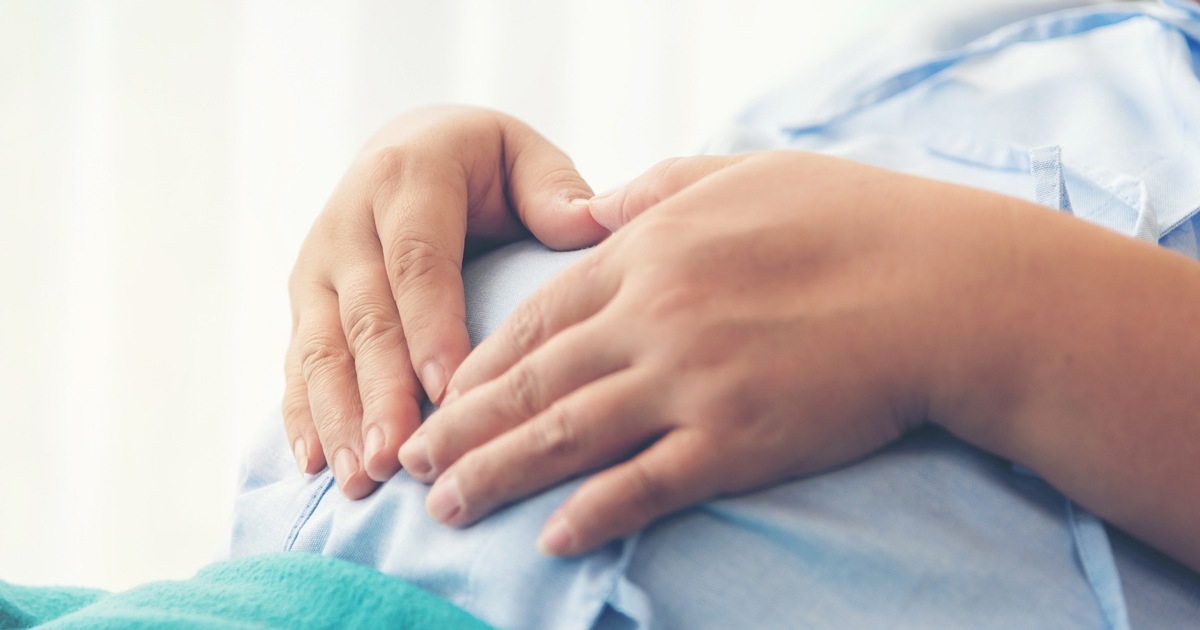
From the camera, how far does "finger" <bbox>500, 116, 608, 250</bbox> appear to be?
559 millimetres

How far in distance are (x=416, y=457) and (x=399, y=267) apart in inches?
6.9

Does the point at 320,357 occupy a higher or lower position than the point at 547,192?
lower

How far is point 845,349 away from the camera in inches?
14.8

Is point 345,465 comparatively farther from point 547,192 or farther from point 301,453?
point 547,192

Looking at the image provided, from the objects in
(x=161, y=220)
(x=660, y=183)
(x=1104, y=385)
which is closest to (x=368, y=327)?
(x=660, y=183)

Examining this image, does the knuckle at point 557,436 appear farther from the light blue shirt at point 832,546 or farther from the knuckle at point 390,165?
the knuckle at point 390,165

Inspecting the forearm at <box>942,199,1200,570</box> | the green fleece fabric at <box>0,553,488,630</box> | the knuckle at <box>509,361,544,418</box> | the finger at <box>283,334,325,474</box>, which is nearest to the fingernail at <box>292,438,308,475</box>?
the finger at <box>283,334,325,474</box>

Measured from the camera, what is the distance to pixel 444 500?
402mm

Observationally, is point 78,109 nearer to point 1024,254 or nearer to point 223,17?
point 223,17

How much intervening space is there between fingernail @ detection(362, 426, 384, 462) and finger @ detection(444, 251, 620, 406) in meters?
0.05

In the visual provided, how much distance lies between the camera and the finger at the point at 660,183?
1.59 feet

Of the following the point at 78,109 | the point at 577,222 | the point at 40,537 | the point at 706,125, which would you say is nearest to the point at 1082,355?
the point at 577,222

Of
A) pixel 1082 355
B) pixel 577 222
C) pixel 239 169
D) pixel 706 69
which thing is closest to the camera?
pixel 1082 355

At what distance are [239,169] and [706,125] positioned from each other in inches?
38.5
